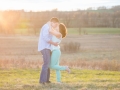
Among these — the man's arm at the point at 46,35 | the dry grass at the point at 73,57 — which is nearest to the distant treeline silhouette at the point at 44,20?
the dry grass at the point at 73,57

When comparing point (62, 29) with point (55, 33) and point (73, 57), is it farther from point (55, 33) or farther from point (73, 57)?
point (73, 57)

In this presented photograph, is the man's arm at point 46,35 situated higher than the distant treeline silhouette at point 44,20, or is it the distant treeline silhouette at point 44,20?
the man's arm at point 46,35

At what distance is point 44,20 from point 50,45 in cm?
8279

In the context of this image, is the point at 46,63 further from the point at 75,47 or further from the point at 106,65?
the point at 75,47

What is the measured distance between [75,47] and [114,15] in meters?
60.5

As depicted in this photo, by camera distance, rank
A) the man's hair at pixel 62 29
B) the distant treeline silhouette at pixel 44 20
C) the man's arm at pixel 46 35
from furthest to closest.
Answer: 1. the distant treeline silhouette at pixel 44 20
2. the man's hair at pixel 62 29
3. the man's arm at pixel 46 35

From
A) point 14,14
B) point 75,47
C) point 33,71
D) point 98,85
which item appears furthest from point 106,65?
point 14,14

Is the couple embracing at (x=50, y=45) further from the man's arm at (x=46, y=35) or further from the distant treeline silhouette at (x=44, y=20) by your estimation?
the distant treeline silhouette at (x=44, y=20)

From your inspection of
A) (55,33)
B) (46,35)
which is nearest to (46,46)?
(46,35)

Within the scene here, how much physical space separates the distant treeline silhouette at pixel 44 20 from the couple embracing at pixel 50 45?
238 feet

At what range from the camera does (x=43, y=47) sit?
29.5 ft

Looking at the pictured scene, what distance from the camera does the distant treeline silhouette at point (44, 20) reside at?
8650 centimetres

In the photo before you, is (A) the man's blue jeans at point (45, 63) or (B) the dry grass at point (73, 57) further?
(B) the dry grass at point (73, 57)

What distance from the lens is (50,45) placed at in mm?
9055
